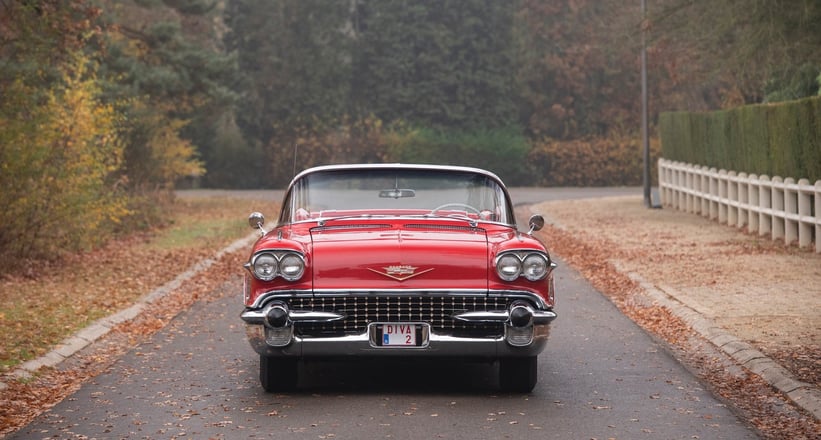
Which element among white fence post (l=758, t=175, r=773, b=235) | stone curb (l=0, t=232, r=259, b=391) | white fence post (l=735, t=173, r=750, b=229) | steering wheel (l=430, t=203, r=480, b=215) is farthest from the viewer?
white fence post (l=735, t=173, r=750, b=229)

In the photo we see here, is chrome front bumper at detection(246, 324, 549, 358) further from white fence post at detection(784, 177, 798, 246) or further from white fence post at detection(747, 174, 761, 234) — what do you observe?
white fence post at detection(747, 174, 761, 234)

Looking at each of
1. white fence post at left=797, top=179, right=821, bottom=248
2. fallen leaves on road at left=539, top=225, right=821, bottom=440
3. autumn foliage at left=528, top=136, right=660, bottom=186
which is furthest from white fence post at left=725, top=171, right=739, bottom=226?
autumn foliage at left=528, top=136, right=660, bottom=186

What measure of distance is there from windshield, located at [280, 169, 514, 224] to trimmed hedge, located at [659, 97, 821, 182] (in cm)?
1207

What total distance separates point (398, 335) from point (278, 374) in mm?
978

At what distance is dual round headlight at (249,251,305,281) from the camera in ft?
29.5

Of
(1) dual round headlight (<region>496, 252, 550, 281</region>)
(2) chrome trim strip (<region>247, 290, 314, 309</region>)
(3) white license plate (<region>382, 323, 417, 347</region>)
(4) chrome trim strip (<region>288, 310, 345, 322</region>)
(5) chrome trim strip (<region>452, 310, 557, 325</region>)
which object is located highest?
(1) dual round headlight (<region>496, 252, 550, 281</region>)

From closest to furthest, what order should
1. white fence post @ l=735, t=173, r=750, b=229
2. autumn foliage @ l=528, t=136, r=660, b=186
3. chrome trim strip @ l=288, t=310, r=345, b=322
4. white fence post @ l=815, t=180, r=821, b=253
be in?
1. chrome trim strip @ l=288, t=310, r=345, b=322
2. white fence post @ l=815, t=180, r=821, b=253
3. white fence post @ l=735, t=173, r=750, b=229
4. autumn foliage @ l=528, t=136, r=660, b=186

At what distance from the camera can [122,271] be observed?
19078 mm

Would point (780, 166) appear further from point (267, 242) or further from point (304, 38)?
point (304, 38)

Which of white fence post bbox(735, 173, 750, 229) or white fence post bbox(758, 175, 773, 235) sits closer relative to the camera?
white fence post bbox(758, 175, 773, 235)

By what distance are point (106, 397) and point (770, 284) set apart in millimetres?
9413

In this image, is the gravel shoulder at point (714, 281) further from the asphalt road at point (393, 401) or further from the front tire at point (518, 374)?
the front tire at point (518, 374)

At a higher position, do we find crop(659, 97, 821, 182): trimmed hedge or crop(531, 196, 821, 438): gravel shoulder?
crop(659, 97, 821, 182): trimmed hedge

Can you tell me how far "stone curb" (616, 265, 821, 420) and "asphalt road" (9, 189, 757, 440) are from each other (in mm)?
505
